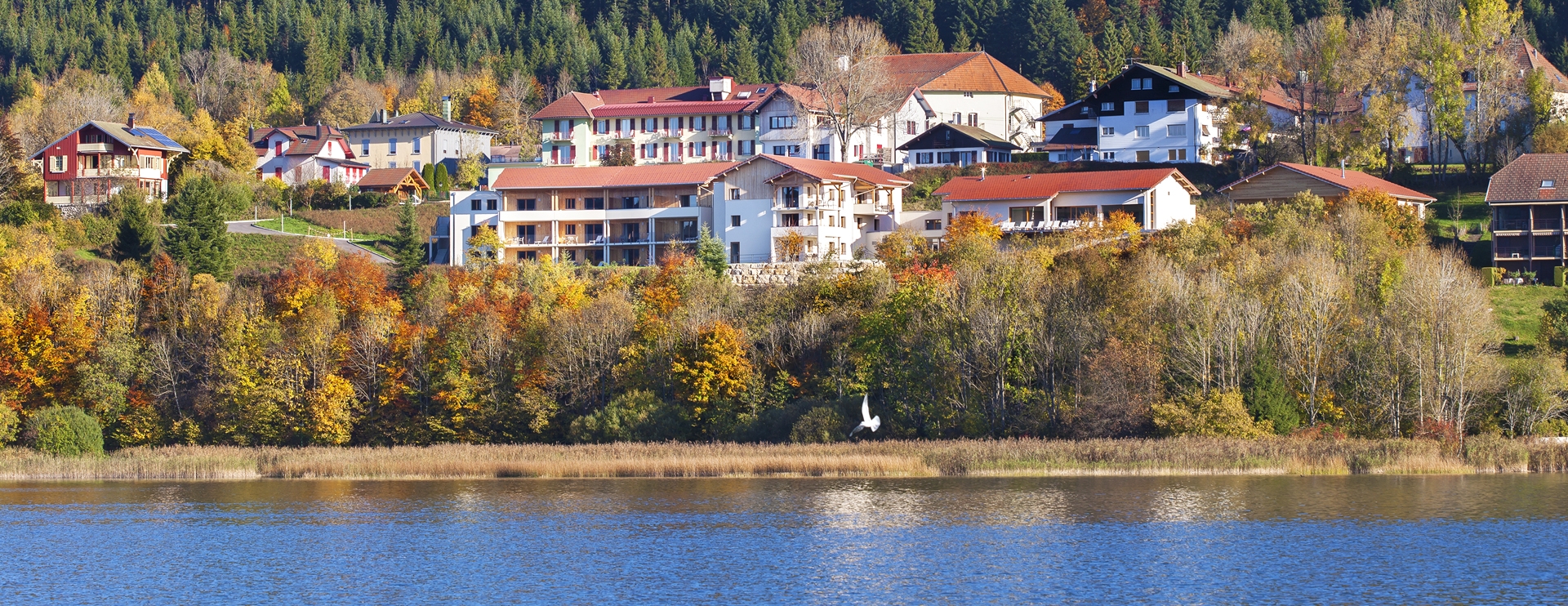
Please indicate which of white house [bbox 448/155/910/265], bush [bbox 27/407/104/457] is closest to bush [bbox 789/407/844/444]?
white house [bbox 448/155/910/265]

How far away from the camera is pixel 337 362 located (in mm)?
59031

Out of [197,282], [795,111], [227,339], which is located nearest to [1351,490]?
[227,339]

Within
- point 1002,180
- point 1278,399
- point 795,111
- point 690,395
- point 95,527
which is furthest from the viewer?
point 795,111

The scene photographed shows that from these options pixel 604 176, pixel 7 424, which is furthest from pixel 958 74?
pixel 7 424

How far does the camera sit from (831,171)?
77438 millimetres

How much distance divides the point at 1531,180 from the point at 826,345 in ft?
108

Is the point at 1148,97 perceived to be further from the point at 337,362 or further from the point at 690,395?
the point at 337,362

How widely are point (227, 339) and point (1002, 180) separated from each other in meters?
37.7

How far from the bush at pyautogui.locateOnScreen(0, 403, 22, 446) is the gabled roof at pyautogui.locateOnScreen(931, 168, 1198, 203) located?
4248cm

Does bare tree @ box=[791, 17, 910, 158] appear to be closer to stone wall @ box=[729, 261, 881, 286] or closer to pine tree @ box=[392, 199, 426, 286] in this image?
stone wall @ box=[729, 261, 881, 286]

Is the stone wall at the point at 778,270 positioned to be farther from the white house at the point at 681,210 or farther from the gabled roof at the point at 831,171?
the gabled roof at the point at 831,171

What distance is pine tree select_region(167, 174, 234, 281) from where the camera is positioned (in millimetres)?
70062

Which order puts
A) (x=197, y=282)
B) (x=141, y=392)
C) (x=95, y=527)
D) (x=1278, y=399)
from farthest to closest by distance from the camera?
(x=197, y=282) < (x=141, y=392) < (x=1278, y=399) < (x=95, y=527)

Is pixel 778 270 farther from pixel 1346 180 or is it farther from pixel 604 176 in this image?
pixel 1346 180
